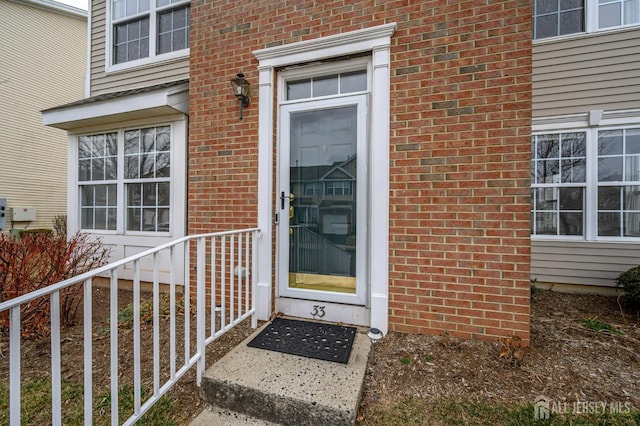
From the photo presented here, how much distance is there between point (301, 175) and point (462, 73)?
169 cm

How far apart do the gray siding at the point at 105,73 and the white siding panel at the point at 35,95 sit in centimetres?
500

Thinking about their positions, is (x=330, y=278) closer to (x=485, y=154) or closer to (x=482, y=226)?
(x=482, y=226)

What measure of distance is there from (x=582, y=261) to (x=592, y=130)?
1.92 metres

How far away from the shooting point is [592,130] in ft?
13.5

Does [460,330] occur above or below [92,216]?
below

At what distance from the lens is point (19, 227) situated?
8.06m

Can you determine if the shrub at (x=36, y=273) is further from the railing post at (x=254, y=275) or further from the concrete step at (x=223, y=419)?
the concrete step at (x=223, y=419)

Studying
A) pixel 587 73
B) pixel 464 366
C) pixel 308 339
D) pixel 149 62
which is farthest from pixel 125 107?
pixel 587 73

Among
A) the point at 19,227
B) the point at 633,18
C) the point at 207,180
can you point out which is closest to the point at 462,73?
the point at 207,180

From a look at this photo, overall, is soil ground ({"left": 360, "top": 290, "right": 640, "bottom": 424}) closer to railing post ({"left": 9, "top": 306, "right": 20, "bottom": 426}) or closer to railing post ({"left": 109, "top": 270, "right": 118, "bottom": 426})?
railing post ({"left": 109, "top": 270, "right": 118, "bottom": 426})

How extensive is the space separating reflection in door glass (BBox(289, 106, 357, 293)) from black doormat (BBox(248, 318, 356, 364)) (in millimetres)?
379

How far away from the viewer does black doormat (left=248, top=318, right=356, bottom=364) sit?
218 cm

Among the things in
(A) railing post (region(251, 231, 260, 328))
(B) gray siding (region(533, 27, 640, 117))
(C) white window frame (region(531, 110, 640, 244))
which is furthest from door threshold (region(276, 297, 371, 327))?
(B) gray siding (region(533, 27, 640, 117))

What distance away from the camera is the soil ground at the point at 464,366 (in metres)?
1.81
